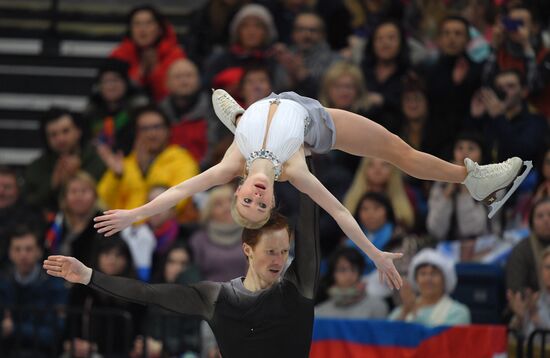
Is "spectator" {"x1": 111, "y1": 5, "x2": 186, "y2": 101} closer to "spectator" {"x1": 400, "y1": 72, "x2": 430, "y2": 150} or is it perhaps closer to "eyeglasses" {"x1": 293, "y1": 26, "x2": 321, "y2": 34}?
"eyeglasses" {"x1": 293, "y1": 26, "x2": 321, "y2": 34}

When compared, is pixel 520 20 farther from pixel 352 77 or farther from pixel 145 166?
pixel 145 166

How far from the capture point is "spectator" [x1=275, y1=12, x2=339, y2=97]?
11125 millimetres

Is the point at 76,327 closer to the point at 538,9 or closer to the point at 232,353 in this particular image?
the point at 232,353

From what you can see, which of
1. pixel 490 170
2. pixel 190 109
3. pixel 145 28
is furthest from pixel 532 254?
pixel 145 28

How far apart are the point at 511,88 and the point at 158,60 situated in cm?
334

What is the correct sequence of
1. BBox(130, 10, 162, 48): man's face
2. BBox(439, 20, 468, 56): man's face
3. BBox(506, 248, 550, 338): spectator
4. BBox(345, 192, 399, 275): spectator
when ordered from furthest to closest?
1. BBox(130, 10, 162, 48): man's face
2. BBox(439, 20, 468, 56): man's face
3. BBox(345, 192, 399, 275): spectator
4. BBox(506, 248, 550, 338): spectator

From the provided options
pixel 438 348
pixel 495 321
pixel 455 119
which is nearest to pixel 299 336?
pixel 438 348

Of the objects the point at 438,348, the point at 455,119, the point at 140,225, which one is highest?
the point at 455,119

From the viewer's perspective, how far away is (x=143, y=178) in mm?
10500

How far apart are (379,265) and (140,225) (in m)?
3.68

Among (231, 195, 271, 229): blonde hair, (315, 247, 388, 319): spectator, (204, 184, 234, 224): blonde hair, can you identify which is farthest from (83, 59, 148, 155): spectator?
(231, 195, 271, 229): blonde hair

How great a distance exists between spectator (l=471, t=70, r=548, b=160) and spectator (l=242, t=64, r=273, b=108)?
1.76 metres

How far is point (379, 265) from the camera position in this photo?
22.3 ft

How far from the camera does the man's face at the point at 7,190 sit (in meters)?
10.8
